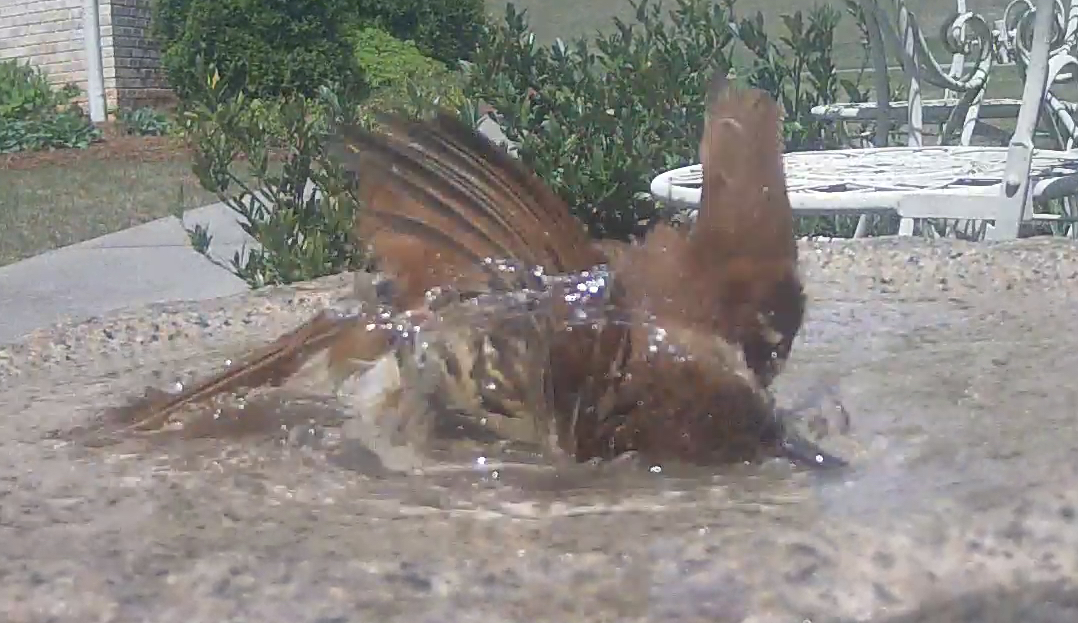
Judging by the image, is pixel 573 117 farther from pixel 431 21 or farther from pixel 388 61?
pixel 431 21

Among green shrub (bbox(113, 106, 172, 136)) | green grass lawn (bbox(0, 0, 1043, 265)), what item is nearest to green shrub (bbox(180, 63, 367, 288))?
green grass lawn (bbox(0, 0, 1043, 265))

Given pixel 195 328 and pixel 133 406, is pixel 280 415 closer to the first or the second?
pixel 133 406

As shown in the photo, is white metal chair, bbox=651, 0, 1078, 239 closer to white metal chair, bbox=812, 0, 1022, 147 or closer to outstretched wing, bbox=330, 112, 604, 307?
white metal chair, bbox=812, 0, 1022, 147

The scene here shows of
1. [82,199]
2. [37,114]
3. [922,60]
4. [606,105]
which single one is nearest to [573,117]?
[606,105]

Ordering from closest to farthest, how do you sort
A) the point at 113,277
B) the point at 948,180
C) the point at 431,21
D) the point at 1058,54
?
the point at 948,180 → the point at 1058,54 → the point at 113,277 → the point at 431,21

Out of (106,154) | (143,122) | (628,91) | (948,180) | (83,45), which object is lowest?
(106,154)

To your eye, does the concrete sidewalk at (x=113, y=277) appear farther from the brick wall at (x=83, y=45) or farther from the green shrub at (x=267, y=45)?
the brick wall at (x=83, y=45)
